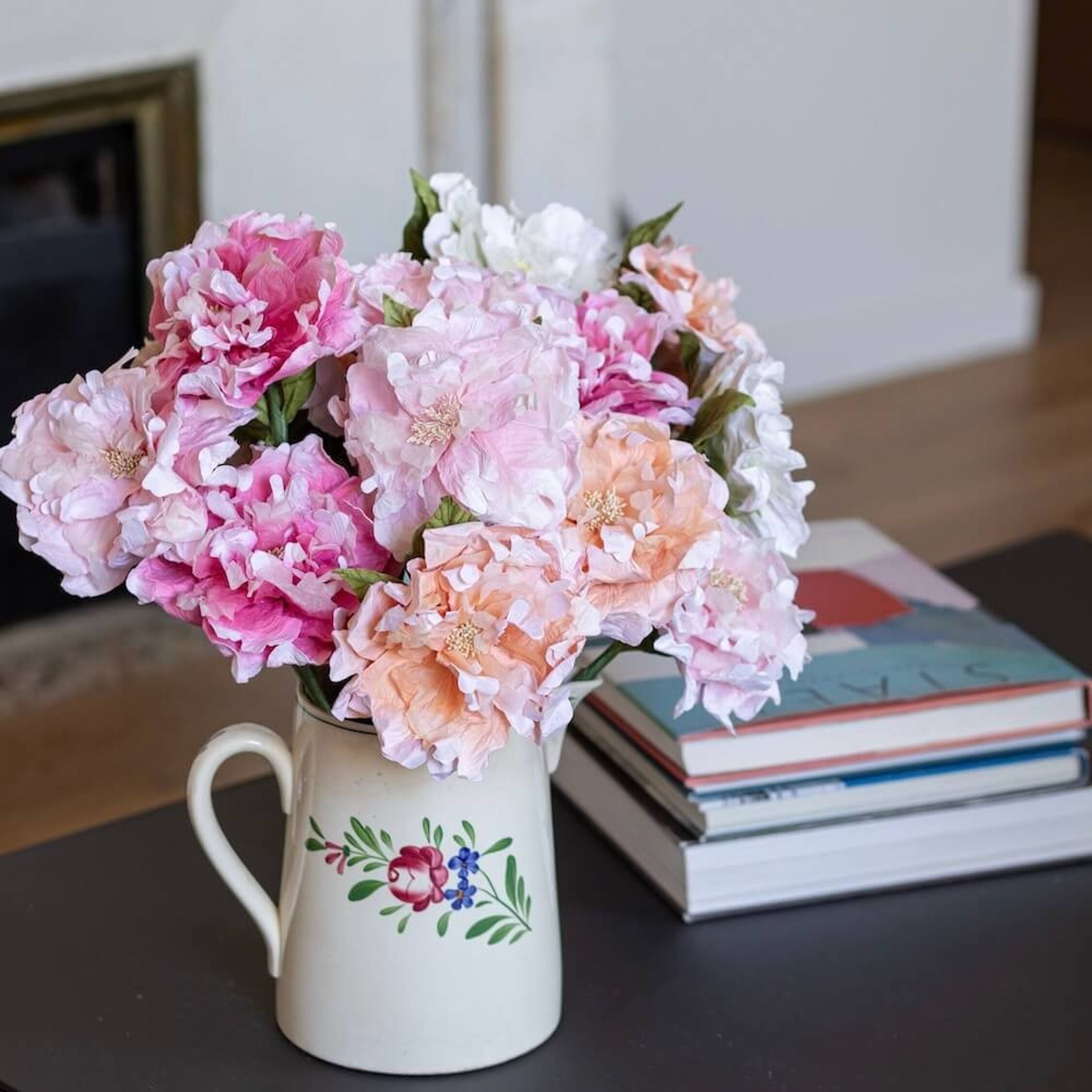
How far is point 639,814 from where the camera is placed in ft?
3.51

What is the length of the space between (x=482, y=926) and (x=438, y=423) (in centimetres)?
25

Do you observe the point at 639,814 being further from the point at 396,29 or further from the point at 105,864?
the point at 396,29

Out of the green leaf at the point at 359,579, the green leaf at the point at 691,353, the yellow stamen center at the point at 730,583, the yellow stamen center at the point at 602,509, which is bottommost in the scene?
the yellow stamen center at the point at 730,583

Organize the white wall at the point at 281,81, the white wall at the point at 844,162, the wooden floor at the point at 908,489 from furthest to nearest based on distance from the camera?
the white wall at the point at 844,162 < the white wall at the point at 281,81 < the wooden floor at the point at 908,489

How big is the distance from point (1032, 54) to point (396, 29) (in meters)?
→ 3.07

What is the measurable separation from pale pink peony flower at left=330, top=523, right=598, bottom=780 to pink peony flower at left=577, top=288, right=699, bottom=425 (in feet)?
0.36

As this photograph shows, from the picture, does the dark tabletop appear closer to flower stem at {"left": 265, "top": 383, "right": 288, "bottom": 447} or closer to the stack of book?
the stack of book

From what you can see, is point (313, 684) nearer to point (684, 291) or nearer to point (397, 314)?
point (397, 314)

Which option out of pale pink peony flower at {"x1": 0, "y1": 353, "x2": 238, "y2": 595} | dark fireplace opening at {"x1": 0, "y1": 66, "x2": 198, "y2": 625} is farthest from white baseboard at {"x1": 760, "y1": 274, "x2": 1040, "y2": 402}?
pale pink peony flower at {"x1": 0, "y1": 353, "x2": 238, "y2": 595}

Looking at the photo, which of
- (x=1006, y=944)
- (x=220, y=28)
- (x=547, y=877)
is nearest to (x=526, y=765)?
(x=547, y=877)

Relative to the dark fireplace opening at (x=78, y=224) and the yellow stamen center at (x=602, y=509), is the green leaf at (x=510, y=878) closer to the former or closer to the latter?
the yellow stamen center at (x=602, y=509)

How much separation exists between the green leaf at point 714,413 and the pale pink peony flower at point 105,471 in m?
0.21

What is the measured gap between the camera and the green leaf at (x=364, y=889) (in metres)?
0.86

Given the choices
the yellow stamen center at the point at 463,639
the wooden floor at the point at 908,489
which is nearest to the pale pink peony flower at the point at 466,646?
the yellow stamen center at the point at 463,639
